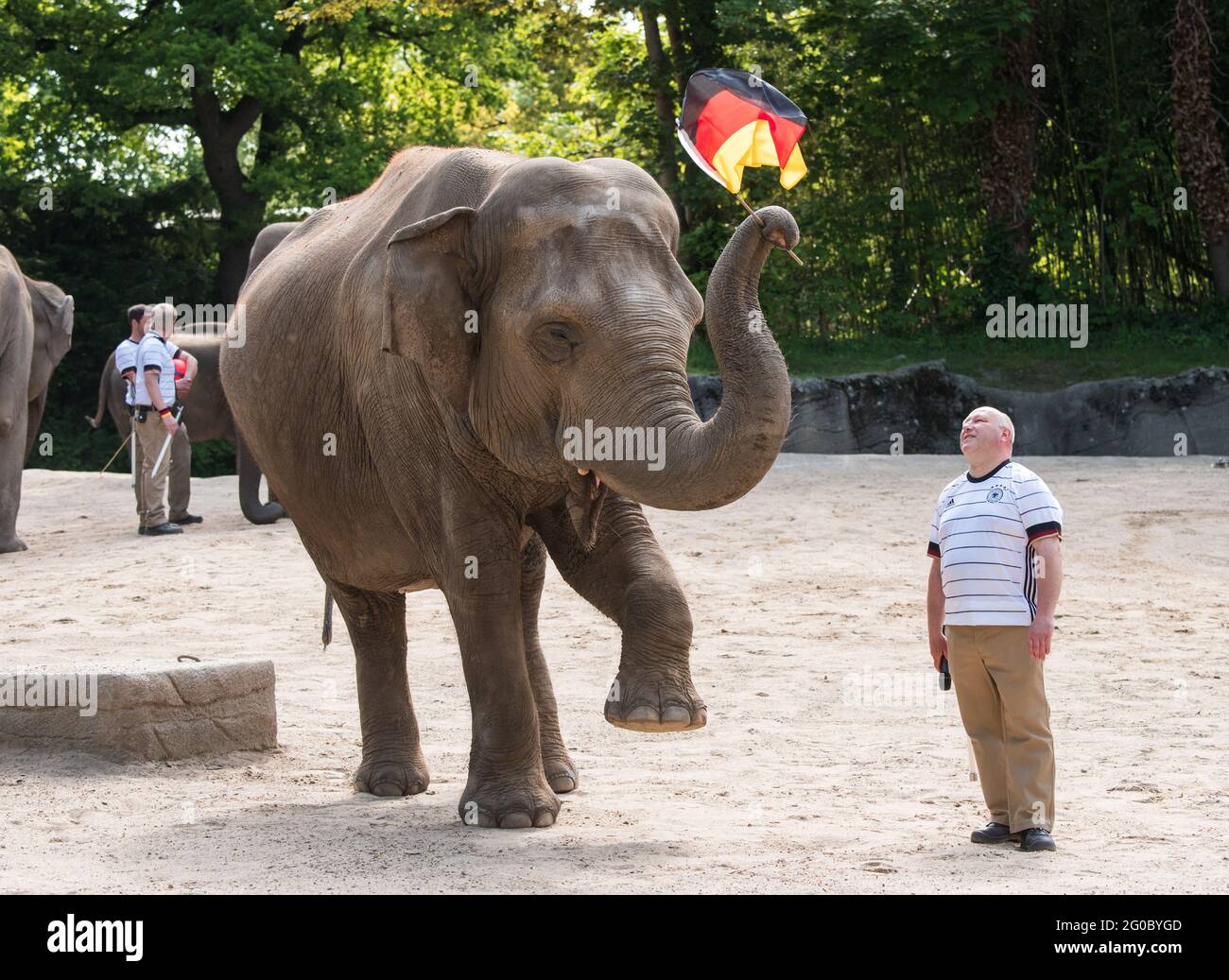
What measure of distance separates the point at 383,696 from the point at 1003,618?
8.45 feet

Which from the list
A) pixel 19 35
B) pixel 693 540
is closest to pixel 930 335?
pixel 693 540

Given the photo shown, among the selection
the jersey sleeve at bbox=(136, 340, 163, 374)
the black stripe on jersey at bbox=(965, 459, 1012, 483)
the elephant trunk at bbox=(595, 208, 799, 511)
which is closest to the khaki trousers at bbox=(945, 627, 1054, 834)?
the black stripe on jersey at bbox=(965, 459, 1012, 483)

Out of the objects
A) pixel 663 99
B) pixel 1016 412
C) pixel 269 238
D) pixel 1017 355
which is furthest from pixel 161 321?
pixel 663 99

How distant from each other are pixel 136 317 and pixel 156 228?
49.4 feet

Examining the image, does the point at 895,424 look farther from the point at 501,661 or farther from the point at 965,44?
the point at 501,661

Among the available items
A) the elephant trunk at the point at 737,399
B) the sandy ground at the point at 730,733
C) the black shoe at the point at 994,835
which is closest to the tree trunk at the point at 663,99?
the sandy ground at the point at 730,733

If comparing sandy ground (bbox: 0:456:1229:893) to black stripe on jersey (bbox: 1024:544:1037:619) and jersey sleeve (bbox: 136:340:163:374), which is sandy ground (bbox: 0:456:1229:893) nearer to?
black stripe on jersey (bbox: 1024:544:1037:619)

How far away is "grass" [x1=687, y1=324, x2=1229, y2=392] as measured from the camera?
63.5 feet

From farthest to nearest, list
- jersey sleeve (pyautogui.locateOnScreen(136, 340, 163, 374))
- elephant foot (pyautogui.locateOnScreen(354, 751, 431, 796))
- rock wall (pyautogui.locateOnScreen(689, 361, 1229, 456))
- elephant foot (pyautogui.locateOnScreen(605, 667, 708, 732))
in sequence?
rock wall (pyautogui.locateOnScreen(689, 361, 1229, 456))
jersey sleeve (pyautogui.locateOnScreen(136, 340, 163, 374))
elephant foot (pyautogui.locateOnScreen(354, 751, 431, 796))
elephant foot (pyautogui.locateOnScreen(605, 667, 708, 732))

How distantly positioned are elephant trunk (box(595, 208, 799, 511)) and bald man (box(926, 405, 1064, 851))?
103 cm

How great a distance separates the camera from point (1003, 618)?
5.48 meters

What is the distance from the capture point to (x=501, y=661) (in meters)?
5.75

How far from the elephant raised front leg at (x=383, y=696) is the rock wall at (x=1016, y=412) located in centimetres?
1133

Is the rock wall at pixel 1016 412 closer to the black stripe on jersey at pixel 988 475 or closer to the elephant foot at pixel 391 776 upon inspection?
the elephant foot at pixel 391 776
